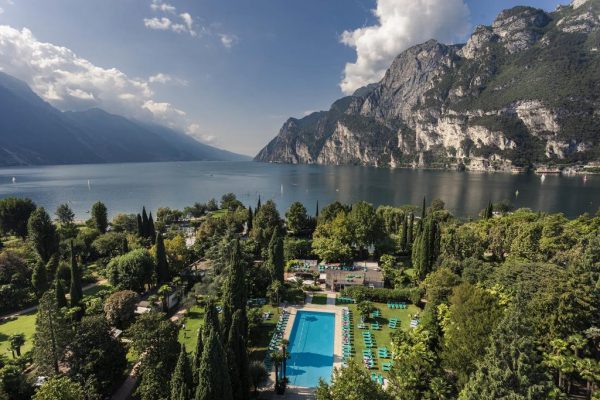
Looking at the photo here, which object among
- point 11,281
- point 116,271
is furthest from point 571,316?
point 11,281

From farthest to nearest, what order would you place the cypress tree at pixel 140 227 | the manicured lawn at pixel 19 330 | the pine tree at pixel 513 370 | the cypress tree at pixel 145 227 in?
1. the cypress tree at pixel 145 227
2. the cypress tree at pixel 140 227
3. the manicured lawn at pixel 19 330
4. the pine tree at pixel 513 370

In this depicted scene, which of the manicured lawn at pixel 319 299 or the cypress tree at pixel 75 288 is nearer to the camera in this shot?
the cypress tree at pixel 75 288

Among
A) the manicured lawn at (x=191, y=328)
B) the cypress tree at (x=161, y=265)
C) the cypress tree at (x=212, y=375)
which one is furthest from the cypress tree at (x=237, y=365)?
the cypress tree at (x=161, y=265)

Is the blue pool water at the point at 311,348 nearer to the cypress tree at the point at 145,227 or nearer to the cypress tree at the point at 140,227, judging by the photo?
the cypress tree at the point at 145,227

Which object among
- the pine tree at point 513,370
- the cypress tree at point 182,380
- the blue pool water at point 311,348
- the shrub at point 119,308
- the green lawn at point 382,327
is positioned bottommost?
the blue pool water at point 311,348

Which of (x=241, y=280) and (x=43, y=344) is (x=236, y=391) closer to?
(x=241, y=280)

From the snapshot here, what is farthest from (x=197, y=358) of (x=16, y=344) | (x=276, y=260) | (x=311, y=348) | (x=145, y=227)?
(x=145, y=227)
